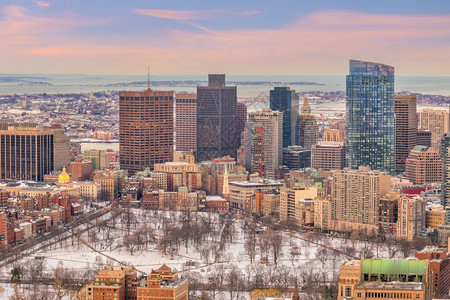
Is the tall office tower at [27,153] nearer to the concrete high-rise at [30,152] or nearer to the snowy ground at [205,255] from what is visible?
the concrete high-rise at [30,152]

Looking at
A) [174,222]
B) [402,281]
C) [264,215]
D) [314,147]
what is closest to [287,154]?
[314,147]

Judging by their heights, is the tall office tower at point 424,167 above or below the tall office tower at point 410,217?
above

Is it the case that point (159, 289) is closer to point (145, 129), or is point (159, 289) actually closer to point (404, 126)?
point (145, 129)

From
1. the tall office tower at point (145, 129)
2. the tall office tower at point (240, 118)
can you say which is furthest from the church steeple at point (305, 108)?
the tall office tower at point (145, 129)

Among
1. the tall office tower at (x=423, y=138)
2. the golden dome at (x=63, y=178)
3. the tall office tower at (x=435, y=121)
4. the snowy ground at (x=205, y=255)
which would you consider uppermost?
the tall office tower at (x=435, y=121)

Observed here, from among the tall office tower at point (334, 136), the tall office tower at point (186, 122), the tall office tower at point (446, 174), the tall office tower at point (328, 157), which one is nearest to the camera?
the tall office tower at point (446, 174)

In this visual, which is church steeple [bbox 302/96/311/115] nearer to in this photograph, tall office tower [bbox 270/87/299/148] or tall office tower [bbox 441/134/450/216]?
tall office tower [bbox 270/87/299/148]
